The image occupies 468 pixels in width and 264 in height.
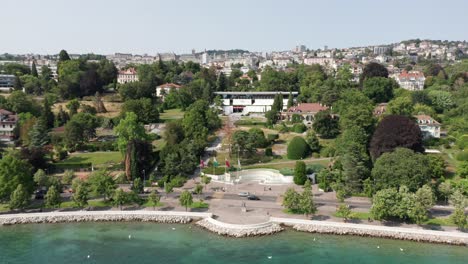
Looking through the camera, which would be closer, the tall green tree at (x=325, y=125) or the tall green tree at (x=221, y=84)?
the tall green tree at (x=325, y=125)

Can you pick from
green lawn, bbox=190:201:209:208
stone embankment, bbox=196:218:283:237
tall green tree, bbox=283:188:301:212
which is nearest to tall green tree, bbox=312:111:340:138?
tall green tree, bbox=283:188:301:212

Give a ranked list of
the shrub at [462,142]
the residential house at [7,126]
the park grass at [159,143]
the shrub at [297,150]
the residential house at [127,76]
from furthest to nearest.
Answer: the residential house at [127,76]
the residential house at [7,126]
the park grass at [159,143]
the shrub at [462,142]
the shrub at [297,150]

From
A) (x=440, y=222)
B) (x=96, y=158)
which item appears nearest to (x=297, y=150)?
(x=440, y=222)

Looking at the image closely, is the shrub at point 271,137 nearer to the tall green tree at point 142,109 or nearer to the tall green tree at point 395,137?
the tall green tree at point 395,137

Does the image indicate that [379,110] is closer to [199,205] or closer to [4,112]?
[199,205]

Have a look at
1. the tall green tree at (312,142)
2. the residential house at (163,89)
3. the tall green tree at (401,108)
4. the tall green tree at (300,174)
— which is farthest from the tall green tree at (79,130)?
the tall green tree at (401,108)

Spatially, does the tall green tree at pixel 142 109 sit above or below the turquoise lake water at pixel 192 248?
above
